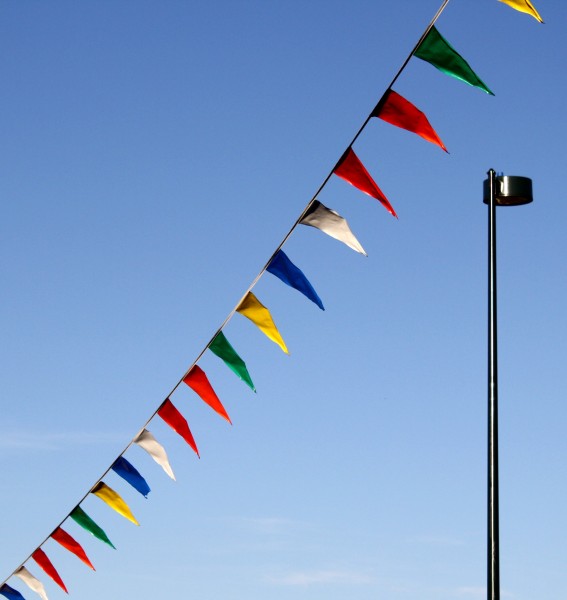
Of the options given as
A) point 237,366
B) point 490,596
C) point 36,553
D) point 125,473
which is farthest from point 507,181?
point 36,553

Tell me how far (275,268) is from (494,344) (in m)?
1.79

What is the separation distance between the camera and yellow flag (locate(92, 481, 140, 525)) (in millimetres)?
10102

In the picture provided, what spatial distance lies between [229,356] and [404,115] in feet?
8.38

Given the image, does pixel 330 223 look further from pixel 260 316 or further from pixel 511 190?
pixel 511 190

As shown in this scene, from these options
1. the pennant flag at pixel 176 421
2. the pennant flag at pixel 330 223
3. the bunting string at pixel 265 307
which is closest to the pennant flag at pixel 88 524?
the bunting string at pixel 265 307

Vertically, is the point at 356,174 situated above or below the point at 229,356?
above

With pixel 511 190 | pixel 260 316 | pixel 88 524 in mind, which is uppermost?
pixel 511 190

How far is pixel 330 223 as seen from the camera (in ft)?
24.9

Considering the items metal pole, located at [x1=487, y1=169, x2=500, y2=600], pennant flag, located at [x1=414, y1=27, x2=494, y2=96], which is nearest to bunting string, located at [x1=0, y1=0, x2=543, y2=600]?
pennant flag, located at [x1=414, y1=27, x2=494, y2=96]

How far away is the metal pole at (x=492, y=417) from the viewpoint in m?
8.03

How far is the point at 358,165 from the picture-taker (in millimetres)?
7422

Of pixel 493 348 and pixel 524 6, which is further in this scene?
pixel 493 348

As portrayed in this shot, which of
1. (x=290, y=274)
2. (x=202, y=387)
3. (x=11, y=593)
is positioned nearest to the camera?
(x=290, y=274)

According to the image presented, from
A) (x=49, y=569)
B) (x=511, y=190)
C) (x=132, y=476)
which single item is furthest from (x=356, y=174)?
(x=49, y=569)
